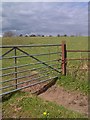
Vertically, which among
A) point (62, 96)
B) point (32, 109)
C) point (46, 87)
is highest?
point (46, 87)

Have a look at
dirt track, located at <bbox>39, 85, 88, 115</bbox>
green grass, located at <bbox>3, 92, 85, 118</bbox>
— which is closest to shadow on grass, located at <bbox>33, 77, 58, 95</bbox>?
dirt track, located at <bbox>39, 85, 88, 115</bbox>

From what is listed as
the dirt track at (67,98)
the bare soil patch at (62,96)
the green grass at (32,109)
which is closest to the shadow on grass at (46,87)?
the bare soil patch at (62,96)

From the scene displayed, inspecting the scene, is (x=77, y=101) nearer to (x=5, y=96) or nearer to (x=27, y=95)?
(x=27, y=95)

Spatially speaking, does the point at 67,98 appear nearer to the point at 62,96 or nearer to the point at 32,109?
the point at 62,96

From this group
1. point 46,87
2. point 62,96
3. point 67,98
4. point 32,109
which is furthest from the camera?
point 46,87

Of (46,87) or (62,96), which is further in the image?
(46,87)

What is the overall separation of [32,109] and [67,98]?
1403mm

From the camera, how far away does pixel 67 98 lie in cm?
712

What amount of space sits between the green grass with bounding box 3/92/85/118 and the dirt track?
15.8 inches

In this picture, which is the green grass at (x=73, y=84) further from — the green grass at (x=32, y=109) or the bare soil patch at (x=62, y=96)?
the green grass at (x=32, y=109)

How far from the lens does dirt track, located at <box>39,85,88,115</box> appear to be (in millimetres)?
6552

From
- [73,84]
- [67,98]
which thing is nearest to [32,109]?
[67,98]

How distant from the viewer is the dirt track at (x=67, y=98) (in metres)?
6.55

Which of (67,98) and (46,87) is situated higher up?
(46,87)
